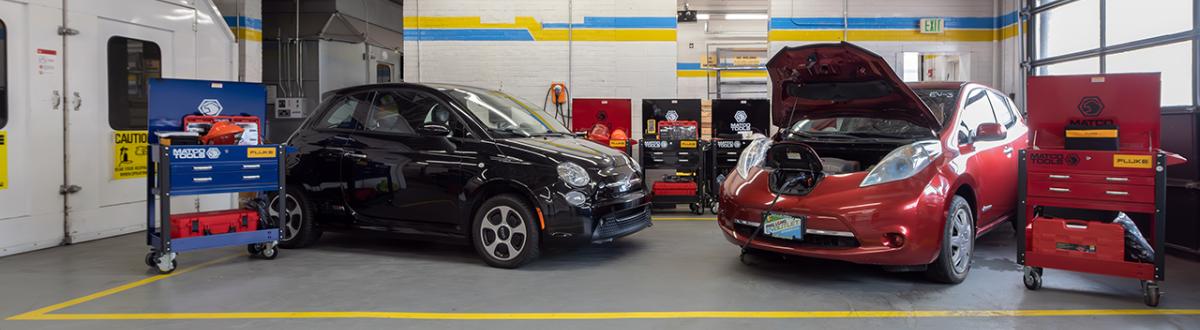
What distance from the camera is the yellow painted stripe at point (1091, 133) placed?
12.6 feet

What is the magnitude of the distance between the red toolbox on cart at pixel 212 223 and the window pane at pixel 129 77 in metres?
2.01

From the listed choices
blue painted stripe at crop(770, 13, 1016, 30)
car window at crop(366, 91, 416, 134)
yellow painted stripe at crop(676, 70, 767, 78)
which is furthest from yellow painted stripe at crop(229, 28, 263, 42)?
blue painted stripe at crop(770, 13, 1016, 30)

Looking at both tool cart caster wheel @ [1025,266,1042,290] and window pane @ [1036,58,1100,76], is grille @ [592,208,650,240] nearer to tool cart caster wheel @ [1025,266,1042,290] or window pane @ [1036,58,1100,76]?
tool cart caster wheel @ [1025,266,1042,290]

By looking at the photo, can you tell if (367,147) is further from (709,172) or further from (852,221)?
(709,172)

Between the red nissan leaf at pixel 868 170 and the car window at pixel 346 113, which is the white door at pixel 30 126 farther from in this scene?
the red nissan leaf at pixel 868 170

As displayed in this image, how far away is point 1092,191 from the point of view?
3865 millimetres

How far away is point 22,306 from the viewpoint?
3865 mm

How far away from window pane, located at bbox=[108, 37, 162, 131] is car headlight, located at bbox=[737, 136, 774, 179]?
207 inches

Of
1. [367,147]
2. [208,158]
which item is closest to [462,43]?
[367,147]

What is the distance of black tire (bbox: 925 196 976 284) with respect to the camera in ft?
13.3

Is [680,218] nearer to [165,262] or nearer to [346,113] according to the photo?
[346,113]

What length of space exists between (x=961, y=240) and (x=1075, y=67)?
5480mm

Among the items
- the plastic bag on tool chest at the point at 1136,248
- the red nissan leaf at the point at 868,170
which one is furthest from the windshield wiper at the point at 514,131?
the plastic bag on tool chest at the point at 1136,248

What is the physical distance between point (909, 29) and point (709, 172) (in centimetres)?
392
